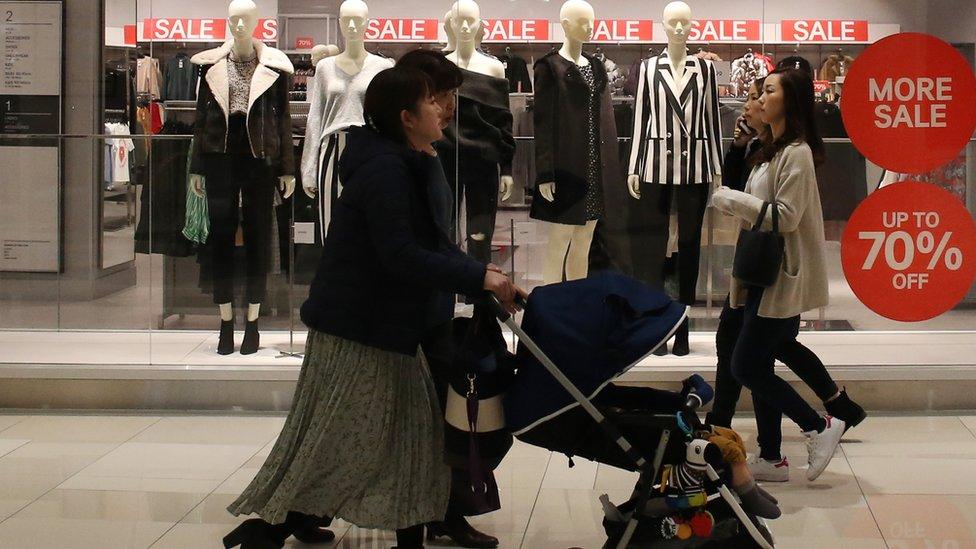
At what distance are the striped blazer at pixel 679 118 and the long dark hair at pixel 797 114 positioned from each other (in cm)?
119

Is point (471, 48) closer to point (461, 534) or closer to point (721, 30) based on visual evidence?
point (721, 30)

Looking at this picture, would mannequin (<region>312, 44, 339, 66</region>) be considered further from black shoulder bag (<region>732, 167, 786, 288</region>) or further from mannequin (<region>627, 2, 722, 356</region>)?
black shoulder bag (<region>732, 167, 786, 288</region>)

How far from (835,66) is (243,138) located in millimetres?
2579

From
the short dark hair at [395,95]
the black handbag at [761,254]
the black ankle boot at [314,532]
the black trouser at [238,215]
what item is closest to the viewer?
the short dark hair at [395,95]

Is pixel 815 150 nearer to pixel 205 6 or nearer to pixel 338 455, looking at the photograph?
pixel 338 455

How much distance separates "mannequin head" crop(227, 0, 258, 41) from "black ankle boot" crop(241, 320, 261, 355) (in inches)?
50.7

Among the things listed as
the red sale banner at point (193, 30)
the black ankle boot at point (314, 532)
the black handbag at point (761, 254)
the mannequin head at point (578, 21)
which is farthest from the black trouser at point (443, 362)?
the red sale banner at point (193, 30)

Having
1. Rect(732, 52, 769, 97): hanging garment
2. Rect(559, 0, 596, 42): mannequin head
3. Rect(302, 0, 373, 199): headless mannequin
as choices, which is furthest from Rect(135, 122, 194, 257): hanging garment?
Rect(732, 52, 769, 97): hanging garment

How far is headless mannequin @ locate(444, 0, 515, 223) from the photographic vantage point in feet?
17.5

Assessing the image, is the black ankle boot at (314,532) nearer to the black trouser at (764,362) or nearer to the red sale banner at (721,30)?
the black trouser at (764,362)

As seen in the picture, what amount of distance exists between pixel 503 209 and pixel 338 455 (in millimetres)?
2318

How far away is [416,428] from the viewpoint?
10.6ft

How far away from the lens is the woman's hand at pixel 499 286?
2.96 metres

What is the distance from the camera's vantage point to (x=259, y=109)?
5535 millimetres
